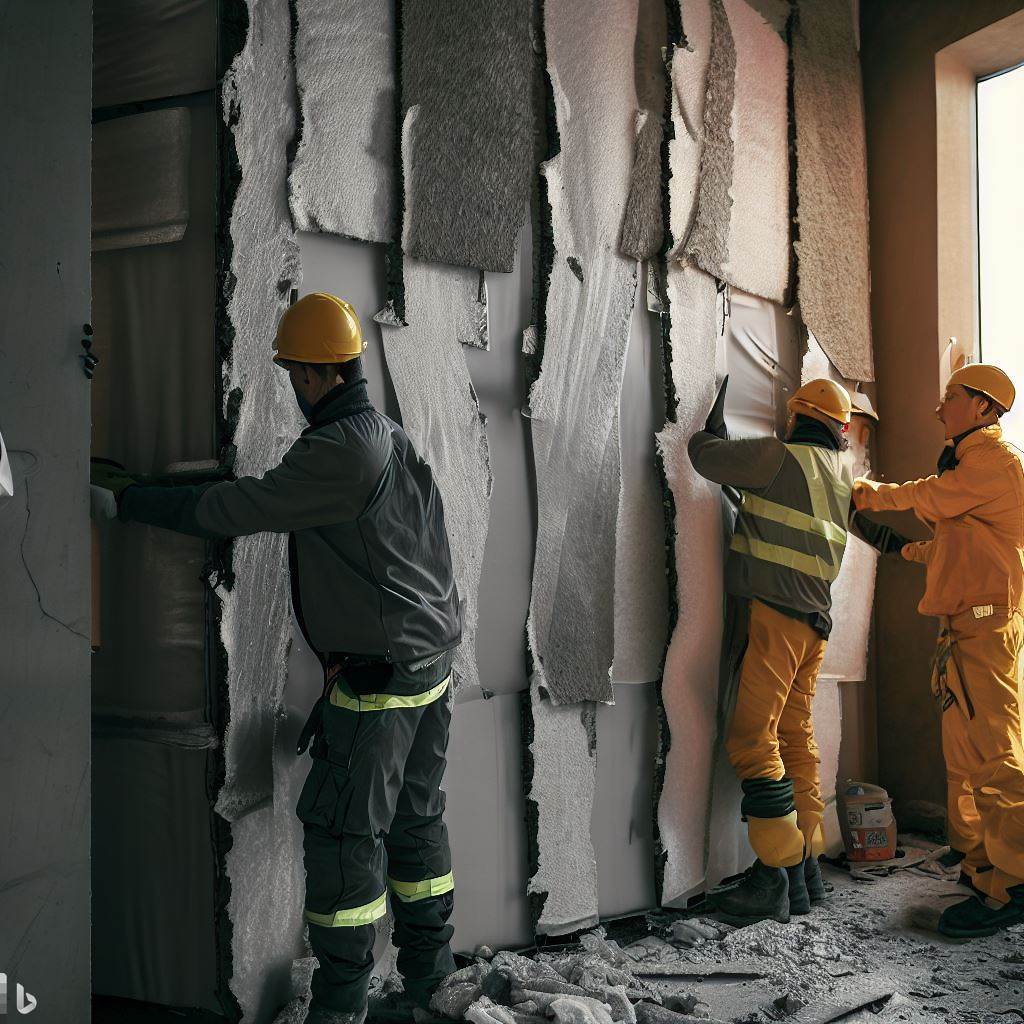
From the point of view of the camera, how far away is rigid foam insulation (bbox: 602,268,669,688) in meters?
3.01

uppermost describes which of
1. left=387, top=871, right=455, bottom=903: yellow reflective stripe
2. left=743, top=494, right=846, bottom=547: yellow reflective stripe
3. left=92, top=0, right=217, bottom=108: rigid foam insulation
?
left=92, top=0, right=217, bottom=108: rigid foam insulation

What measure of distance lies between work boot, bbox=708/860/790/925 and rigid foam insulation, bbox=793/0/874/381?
1918 millimetres

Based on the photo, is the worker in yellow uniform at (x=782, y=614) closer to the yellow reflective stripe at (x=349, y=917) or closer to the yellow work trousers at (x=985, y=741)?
the yellow work trousers at (x=985, y=741)

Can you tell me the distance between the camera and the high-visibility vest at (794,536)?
3121mm

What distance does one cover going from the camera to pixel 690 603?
125 inches

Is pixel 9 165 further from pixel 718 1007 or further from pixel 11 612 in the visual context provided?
pixel 718 1007

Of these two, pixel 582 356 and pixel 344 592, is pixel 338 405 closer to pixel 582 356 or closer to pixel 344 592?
pixel 344 592

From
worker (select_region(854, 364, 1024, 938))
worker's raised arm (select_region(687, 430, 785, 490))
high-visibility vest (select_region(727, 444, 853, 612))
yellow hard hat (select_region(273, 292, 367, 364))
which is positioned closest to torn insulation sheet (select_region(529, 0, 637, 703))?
worker's raised arm (select_region(687, 430, 785, 490))

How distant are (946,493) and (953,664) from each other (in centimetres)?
57

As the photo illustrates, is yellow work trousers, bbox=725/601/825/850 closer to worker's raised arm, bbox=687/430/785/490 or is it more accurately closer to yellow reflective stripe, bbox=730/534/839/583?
yellow reflective stripe, bbox=730/534/839/583

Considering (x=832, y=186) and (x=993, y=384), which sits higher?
(x=832, y=186)

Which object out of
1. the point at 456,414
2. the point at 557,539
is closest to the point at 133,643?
the point at 456,414

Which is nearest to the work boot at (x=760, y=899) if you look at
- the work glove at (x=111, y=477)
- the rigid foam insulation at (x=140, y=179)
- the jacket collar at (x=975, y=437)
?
the jacket collar at (x=975, y=437)

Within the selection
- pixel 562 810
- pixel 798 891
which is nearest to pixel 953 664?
pixel 798 891
